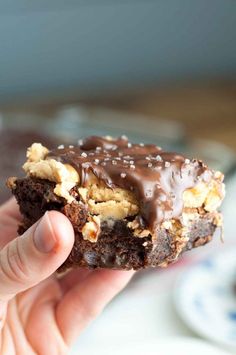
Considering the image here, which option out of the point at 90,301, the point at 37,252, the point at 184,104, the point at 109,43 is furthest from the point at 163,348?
the point at 109,43

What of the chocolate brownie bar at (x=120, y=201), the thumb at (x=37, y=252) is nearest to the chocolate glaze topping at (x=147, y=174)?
the chocolate brownie bar at (x=120, y=201)

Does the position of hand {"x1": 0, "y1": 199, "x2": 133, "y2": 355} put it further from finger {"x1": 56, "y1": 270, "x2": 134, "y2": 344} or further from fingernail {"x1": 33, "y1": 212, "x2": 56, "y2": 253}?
fingernail {"x1": 33, "y1": 212, "x2": 56, "y2": 253}

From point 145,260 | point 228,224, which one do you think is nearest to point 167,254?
point 145,260

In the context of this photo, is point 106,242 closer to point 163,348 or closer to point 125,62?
point 163,348

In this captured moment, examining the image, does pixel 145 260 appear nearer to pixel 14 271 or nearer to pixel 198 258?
pixel 14 271

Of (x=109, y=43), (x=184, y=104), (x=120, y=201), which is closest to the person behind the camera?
(x=120, y=201)

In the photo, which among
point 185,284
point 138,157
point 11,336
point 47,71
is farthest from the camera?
point 47,71

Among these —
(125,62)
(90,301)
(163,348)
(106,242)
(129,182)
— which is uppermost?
(129,182)
